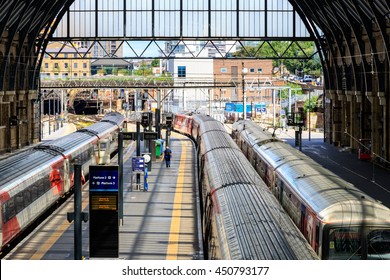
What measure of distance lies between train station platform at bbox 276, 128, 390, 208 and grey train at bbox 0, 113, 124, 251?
37.8 feet

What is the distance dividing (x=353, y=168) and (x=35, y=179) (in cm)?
2234

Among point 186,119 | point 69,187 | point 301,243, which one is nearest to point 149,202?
point 69,187

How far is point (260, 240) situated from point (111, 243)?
12.6ft

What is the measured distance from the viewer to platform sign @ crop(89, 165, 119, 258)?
16.2m

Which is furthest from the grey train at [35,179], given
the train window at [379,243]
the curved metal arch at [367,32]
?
the curved metal arch at [367,32]

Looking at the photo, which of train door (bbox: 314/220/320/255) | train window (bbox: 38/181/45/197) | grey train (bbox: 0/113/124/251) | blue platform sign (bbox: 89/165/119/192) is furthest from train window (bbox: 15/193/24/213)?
train door (bbox: 314/220/320/255)

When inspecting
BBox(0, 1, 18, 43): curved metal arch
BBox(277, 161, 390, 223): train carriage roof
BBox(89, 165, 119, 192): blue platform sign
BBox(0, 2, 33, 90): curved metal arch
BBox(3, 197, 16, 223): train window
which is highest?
BBox(0, 1, 18, 43): curved metal arch

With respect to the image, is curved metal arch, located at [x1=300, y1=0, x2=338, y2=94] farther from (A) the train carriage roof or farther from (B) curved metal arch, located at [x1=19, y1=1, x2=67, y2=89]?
(A) the train carriage roof

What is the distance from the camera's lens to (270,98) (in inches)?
4309

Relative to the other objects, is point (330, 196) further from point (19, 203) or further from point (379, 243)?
point (19, 203)

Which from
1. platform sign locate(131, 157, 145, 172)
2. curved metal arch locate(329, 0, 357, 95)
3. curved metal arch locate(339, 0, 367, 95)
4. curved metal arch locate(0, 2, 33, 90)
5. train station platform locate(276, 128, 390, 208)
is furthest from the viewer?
curved metal arch locate(329, 0, 357, 95)

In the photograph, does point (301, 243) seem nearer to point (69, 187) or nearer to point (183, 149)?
point (69, 187)

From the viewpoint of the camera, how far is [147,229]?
25125 mm

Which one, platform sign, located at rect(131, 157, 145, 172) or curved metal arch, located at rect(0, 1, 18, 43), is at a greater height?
curved metal arch, located at rect(0, 1, 18, 43)
